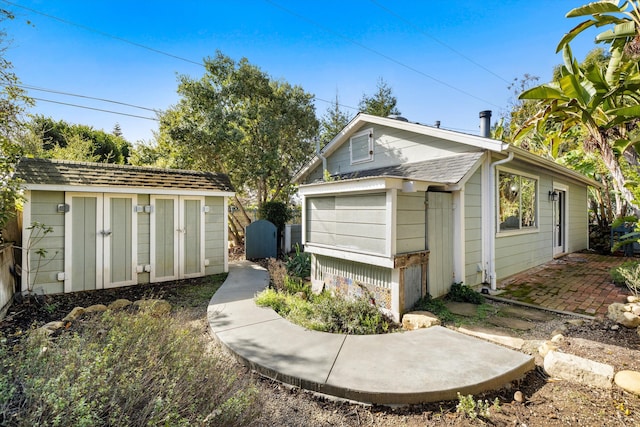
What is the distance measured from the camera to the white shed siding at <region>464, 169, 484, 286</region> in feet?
18.9

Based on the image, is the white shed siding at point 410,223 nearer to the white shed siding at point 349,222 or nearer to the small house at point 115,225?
the white shed siding at point 349,222

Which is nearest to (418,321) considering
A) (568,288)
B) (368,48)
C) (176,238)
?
(568,288)

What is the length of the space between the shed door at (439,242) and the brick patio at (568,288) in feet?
4.71

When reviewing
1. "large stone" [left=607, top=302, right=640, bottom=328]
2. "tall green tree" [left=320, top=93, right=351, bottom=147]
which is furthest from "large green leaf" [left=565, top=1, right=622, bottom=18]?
"tall green tree" [left=320, top=93, right=351, bottom=147]

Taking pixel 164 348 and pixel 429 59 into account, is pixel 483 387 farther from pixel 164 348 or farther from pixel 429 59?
pixel 429 59

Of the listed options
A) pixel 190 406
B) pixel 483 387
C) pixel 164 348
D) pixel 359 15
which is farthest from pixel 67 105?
pixel 483 387

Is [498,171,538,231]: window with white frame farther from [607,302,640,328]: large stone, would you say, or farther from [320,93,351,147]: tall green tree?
[320,93,351,147]: tall green tree

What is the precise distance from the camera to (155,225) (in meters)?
6.70

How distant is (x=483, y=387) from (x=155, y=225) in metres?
6.87

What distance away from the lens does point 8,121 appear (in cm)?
A: 474

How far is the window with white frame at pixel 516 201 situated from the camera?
22.1 feet

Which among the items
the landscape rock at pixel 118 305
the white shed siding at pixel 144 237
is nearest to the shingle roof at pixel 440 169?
the landscape rock at pixel 118 305

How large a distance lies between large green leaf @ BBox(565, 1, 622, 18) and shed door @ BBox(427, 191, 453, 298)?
10.9ft

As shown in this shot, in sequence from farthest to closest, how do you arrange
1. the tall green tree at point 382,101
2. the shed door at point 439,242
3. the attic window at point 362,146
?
the tall green tree at point 382,101, the attic window at point 362,146, the shed door at point 439,242
